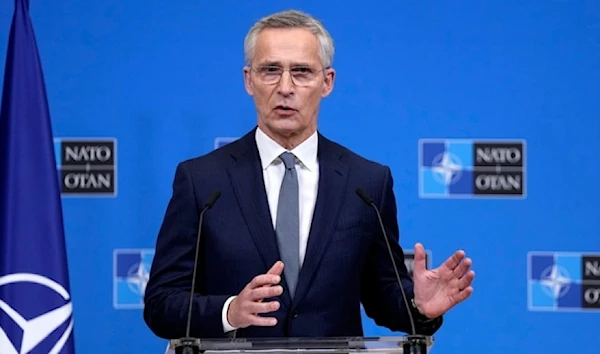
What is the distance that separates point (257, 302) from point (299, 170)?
2.20 ft

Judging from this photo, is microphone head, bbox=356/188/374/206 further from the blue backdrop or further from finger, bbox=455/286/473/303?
the blue backdrop

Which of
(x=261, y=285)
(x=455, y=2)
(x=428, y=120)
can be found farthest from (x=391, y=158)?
(x=261, y=285)

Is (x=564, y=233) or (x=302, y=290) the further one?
(x=564, y=233)

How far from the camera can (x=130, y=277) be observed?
3.68m

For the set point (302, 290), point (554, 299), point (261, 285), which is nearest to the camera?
point (261, 285)

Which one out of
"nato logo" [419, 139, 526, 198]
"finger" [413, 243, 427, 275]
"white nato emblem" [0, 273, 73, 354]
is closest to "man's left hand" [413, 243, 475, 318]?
"finger" [413, 243, 427, 275]

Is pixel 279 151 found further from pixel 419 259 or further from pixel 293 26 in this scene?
pixel 419 259

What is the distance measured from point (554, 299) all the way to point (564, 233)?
24 centimetres

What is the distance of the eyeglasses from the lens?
2.80m

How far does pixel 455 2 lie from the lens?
148 inches

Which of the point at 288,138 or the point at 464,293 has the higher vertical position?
the point at 288,138

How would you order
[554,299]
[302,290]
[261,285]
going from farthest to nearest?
[554,299], [302,290], [261,285]

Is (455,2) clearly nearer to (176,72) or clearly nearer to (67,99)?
(176,72)

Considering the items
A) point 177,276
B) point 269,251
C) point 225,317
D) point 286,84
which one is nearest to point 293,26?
point 286,84
